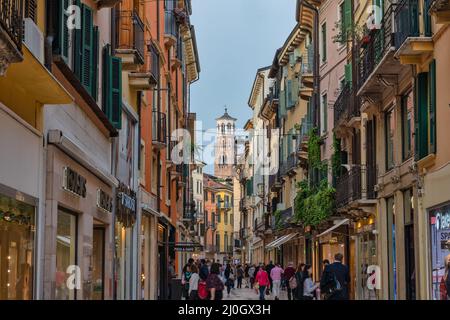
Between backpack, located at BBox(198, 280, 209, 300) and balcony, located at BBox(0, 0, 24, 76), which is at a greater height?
balcony, located at BBox(0, 0, 24, 76)

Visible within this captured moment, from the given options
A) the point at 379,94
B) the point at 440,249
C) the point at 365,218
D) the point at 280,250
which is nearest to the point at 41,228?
the point at 440,249

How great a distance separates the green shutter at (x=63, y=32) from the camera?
1622 centimetres

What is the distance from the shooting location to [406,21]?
22.2 metres

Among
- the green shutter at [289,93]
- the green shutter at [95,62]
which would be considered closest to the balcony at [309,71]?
the green shutter at [289,93]

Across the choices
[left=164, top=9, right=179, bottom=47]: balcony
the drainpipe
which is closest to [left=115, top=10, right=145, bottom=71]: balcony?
[left=164, top=9, right=179, bottom=47]: balcony

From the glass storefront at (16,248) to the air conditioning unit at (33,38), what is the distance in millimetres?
2162

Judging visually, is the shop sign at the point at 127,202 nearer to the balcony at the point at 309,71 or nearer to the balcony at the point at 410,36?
the balcony at the point at 410,36

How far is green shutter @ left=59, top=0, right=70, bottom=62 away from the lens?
53.2ft

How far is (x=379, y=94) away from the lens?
93.6ft

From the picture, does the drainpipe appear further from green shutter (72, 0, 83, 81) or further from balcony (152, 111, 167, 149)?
green shutter (72, 0, 83, 81)

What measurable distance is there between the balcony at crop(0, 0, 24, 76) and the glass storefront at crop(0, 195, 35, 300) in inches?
96.0

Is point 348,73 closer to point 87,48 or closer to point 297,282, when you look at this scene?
point 297,282

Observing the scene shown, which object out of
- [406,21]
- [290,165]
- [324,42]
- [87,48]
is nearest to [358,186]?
[406,21]

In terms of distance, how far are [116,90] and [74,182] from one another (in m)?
5.87
